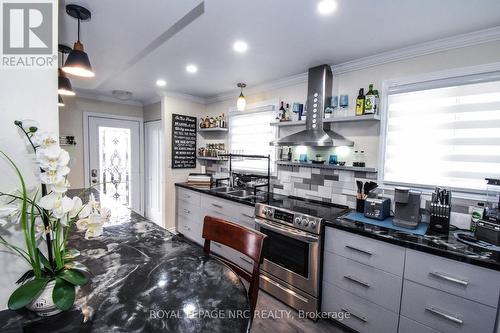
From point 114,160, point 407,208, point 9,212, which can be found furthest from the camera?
point 114,160

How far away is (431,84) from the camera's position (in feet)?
6.21

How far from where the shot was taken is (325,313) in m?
1.94

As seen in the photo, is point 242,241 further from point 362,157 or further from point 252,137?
point 252,137

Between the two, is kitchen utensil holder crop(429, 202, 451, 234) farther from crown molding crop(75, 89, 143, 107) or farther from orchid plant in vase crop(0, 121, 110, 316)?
crown molding crop(75, 89, 143, 107)

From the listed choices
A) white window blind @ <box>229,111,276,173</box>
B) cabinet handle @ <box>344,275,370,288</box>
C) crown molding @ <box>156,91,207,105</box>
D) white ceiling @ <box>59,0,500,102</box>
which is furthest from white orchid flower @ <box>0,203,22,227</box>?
crown molding @ <box>156,91,207,105</box>

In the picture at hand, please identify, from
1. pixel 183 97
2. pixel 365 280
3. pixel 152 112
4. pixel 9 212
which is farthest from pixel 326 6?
pixel 152 112

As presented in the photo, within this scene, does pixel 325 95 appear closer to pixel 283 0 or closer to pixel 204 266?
pixel 283 0

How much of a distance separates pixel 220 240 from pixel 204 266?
0.65 feet

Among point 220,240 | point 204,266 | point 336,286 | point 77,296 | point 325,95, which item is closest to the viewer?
point 77,296

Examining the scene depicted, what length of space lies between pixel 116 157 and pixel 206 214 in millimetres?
2250

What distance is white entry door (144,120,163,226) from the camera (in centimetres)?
414

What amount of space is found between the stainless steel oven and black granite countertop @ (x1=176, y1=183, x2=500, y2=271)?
0.22 metres

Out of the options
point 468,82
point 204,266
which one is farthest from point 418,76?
point 204,266

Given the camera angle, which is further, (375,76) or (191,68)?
(191,68)
